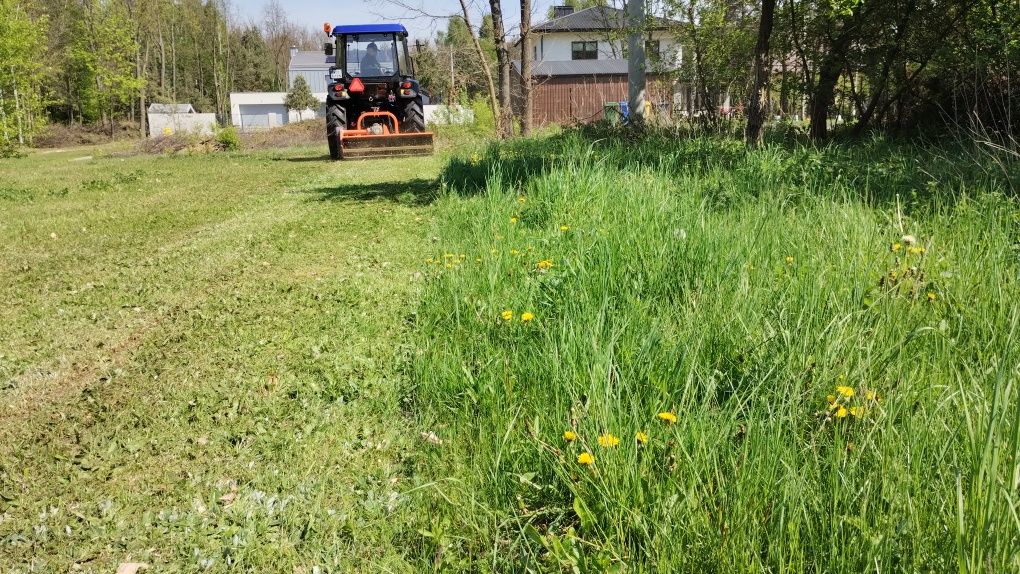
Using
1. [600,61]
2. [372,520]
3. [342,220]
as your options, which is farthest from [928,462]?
[600,61]

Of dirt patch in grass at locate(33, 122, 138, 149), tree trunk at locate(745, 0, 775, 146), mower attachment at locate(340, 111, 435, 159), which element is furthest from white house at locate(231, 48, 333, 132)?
tree trunk at locate(745, 0, 775, 146)

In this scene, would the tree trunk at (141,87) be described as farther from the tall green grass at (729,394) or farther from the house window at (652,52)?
the tall green grass at (729,394)

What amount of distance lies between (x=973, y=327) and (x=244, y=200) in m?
9.04

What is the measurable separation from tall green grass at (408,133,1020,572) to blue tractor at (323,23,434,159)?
13.4 m

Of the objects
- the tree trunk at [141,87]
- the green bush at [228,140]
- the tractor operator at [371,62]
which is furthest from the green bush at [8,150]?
the tractor operator at [371,62]

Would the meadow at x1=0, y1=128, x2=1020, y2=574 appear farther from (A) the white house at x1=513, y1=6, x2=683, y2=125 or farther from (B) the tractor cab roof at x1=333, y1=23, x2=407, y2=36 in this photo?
(A) the white house at x1=513, y1=6, x2=683, y2=125

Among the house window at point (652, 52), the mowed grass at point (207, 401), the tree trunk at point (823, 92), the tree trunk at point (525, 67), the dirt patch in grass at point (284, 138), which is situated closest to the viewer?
the mowed grass at point (207, 401)

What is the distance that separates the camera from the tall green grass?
1663mm

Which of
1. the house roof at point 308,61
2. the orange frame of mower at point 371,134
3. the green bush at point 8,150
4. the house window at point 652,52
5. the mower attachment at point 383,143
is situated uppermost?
the house roof at point 308,61

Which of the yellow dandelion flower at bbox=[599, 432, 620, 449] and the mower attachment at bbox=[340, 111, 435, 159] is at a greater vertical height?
the mower attachment at bbox=[340, 111, 435, 159]

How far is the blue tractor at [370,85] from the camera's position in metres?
17.3

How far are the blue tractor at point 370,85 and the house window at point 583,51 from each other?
95.5 feet

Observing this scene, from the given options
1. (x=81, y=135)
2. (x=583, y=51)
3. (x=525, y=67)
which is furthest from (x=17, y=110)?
(x=583, y=51)

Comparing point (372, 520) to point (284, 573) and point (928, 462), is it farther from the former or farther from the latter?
point (928, 462)
